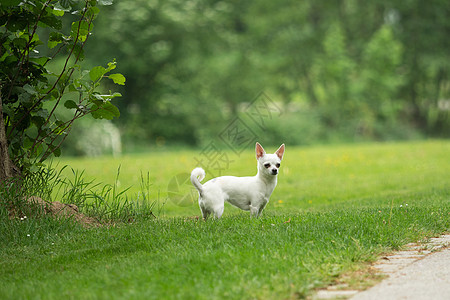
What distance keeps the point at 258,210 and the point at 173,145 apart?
57.7 feet

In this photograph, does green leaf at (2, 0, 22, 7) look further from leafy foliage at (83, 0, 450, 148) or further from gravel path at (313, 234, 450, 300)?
leafy foliage at (83, 0, 450, 148)

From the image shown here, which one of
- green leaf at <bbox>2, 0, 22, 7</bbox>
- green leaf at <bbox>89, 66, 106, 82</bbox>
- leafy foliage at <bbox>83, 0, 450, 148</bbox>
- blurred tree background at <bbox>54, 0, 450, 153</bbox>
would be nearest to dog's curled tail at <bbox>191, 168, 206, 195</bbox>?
green leaf at <bbox>89, 66, 106, 82</bbox>

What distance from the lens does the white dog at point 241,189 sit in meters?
6.41

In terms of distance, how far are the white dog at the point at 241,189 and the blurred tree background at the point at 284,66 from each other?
14315mm

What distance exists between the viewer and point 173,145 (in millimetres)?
24219

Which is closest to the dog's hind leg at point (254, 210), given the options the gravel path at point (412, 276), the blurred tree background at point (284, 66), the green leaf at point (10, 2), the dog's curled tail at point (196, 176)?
the dog's curled tail at point (196, 176)

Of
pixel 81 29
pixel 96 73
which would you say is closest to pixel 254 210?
pixel 96 73

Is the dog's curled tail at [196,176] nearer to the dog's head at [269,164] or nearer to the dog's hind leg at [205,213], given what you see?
the dog's hind leg at [205,213]

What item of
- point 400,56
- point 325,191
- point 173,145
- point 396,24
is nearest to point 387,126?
point 400,56

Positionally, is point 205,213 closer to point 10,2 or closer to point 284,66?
point 10,2

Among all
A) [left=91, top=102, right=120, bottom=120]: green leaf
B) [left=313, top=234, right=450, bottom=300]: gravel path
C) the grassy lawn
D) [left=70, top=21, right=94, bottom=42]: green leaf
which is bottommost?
[left=313, top=234, right=450, bottom=300]: gravel path

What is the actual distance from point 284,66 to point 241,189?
1029 inches

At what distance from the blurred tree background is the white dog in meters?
14.3

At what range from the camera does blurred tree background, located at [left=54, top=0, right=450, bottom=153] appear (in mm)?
23938
